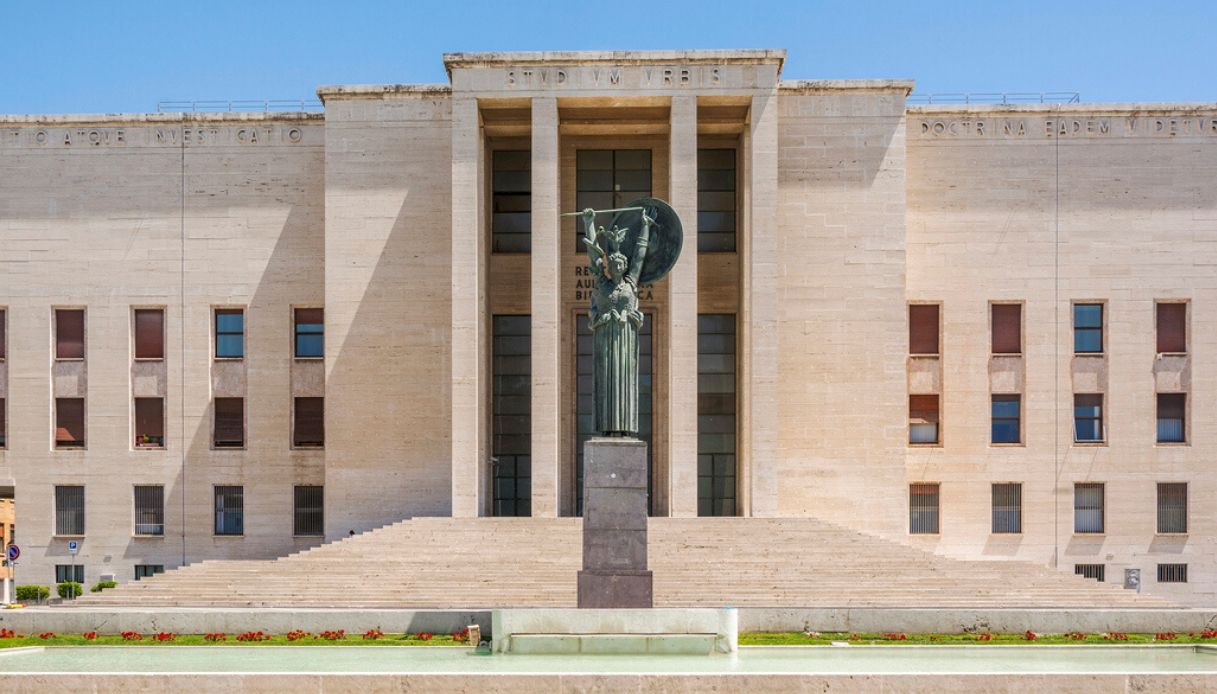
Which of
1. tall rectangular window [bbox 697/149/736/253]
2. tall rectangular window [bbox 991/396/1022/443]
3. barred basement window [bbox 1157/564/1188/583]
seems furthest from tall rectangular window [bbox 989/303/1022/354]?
tall rectangular window [bbox 697/149/736/253]

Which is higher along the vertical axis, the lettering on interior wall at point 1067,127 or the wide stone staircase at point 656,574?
the lettering on interior wall at point 1067,127

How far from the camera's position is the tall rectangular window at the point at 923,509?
1743 inches

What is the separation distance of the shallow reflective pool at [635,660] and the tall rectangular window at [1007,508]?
2012 centimetres

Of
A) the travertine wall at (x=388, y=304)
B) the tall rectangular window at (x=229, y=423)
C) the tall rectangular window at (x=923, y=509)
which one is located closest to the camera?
the travertine wall at (x=388, y=304)

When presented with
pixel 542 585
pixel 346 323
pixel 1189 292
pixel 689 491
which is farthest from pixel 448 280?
pixel 1189 292

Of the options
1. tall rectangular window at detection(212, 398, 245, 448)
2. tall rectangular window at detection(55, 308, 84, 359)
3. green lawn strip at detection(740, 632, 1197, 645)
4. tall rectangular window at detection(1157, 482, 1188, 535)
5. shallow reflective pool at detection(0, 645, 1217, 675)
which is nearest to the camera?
shallow reflective pool at detection(0, 645, 1217, 675)

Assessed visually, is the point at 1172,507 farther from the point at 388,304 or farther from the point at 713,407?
the point at 388,304

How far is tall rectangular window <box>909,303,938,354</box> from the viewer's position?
44594 mm

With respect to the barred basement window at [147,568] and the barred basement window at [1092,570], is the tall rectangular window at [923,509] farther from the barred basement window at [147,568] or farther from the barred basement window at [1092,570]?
the barred basement window at [147,568]

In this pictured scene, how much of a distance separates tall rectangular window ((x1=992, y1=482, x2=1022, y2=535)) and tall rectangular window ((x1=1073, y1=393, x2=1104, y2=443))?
263cm

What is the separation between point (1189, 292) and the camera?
44531 mm

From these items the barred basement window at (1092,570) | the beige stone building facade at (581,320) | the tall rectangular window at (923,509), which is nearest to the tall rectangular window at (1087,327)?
the beige stone building facade at (581,320)

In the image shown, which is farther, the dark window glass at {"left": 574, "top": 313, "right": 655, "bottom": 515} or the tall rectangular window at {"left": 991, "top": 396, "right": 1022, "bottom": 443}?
the dark window glass at {"left": 574, "top": 313, "right": 655, "bottom": 515}

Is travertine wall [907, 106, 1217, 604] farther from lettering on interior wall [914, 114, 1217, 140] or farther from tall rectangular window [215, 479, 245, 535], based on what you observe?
tall rectangular window [215, 479, 245, 535]
